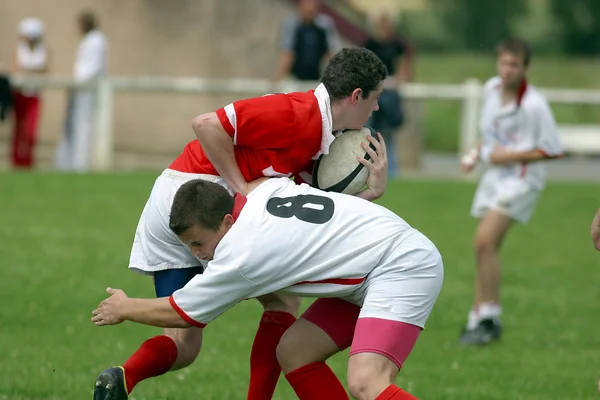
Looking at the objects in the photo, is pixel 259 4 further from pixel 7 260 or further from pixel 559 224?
pixel 7 260

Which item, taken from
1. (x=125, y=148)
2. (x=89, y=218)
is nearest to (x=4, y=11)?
(x=125, y=148)

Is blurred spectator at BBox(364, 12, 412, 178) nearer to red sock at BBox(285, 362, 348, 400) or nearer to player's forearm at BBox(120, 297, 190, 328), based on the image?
red sock at BBox(285, 362, 348, 400)

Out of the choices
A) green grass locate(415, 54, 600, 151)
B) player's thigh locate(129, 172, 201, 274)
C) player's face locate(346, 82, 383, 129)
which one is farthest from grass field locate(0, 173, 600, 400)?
green grass locate(415, 54, 600, 151)

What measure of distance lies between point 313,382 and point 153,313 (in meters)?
0.81

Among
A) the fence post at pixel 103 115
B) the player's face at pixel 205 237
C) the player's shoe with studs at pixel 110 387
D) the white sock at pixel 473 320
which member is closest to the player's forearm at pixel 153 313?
the player's face at pixel 205 237

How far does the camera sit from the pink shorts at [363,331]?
5.23m

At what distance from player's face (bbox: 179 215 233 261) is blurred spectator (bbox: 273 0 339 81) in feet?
40.7

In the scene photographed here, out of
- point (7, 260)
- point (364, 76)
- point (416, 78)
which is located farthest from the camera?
point (416, 78)

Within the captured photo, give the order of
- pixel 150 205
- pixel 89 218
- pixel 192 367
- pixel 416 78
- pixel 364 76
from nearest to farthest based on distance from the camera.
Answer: pixel 364 76 → pixel 150 205 → pixel 192 367 → pixel 89 218 → pixel 416 78

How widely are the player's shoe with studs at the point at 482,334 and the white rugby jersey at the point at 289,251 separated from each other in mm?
3777

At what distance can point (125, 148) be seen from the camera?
21391 millimetres

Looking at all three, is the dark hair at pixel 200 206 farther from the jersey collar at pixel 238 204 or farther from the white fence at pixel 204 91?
the white fence at pixel 204 91

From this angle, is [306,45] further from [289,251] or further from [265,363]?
[289,251]

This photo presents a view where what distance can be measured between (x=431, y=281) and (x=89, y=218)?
9493 mm
